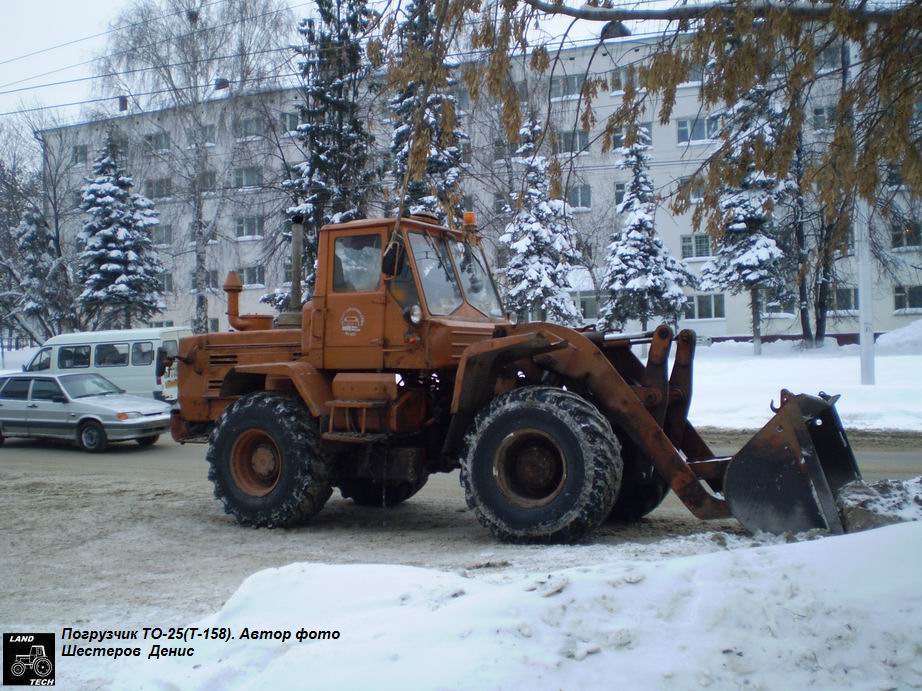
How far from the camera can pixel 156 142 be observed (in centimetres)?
3309

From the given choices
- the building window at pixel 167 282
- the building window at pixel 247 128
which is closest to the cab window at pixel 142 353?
the building window at pixel 247 128

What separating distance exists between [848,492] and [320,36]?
20680 mm

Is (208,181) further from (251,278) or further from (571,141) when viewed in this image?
(571,141)

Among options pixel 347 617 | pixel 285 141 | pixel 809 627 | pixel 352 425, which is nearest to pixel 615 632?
pixel 809 627

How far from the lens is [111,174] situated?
35375mm

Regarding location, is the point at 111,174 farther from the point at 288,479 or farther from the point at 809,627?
the point at 809,627

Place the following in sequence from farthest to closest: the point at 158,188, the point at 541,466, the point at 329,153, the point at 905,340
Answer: the point at 158,188, the point at 905,340, the point at 329,153, the point at 541,466

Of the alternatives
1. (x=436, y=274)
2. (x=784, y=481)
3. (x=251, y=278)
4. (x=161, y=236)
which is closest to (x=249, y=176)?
(x=251, y=278)

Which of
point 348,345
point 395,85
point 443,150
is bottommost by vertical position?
point 348,345

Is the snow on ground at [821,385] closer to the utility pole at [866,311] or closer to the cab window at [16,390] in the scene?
the utility pole at [866,311]

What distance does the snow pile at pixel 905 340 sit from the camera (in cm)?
3150

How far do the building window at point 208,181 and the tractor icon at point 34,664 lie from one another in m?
26.7

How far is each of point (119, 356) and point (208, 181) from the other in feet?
36.3

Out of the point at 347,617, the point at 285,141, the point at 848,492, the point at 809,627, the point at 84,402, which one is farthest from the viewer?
the point at 285,141
